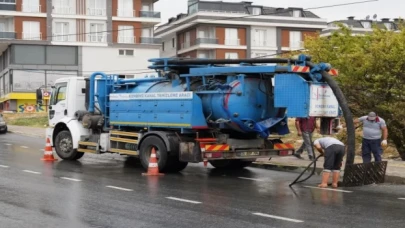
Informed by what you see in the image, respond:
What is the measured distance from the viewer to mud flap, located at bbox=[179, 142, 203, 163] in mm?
14750

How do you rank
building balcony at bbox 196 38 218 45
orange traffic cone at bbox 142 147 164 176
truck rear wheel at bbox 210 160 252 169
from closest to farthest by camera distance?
1. orange traffic cone at bbox 142 147 164 176
2. truck rear wheel at bbox 210 160 252 169
3. building balcony at bbox 196 38 218 45

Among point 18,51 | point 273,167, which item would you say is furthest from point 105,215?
point 18,51

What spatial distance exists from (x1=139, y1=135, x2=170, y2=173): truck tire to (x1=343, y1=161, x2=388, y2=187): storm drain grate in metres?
4.39

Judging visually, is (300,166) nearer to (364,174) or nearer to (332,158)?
(364,174)

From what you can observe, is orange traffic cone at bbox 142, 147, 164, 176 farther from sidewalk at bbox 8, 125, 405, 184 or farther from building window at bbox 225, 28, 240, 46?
building window at bbox 225, 28, 240, 46

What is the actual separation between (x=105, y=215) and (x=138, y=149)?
6.77m

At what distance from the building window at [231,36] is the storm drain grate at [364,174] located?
201ft

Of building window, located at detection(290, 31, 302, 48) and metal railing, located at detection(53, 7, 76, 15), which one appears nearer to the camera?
metal railing, located at detection(53, 7, 76, 15)

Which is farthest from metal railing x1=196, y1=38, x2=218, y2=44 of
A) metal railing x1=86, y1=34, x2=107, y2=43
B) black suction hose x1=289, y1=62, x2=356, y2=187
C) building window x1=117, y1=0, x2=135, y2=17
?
black suction hose x1=289, y1=62, x2=356, y2=187

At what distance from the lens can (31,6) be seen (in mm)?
63000

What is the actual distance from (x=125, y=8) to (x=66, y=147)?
162 feet

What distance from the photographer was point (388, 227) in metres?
8.66

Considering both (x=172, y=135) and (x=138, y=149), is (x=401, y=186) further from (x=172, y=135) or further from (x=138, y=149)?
(x=138, y=149)

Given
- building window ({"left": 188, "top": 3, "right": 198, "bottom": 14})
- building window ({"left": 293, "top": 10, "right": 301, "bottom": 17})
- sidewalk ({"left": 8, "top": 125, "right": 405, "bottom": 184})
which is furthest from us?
building window ({"left": 293, "top": 10, "right": 301, "bottom": 17})
